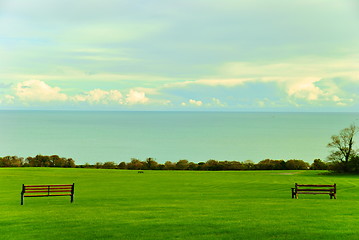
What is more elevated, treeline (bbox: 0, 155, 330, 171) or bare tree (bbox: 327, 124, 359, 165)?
bare tree (bbox: 327, 124, 359, 165)

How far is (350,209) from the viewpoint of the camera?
20.5m

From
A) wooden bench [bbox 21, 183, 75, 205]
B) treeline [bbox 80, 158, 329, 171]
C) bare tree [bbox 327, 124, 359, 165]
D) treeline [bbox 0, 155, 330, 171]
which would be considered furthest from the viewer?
treeline [bbox 0, 155, 330, 171]

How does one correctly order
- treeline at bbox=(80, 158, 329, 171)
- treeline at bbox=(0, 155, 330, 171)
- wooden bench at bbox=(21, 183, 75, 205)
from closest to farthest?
wooden bench at bbox=(21, 183, 75, 205)
treeline at bbox=(80, 158, 329, 171)
treeline at bbox=(0, 155, 330, 171)

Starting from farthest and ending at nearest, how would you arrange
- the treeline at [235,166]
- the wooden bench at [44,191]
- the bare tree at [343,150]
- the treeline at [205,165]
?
the treeline at [205,165] → the treeline at [235,166] → the bare tree at [343,150] → the wooden bench at [44,191]

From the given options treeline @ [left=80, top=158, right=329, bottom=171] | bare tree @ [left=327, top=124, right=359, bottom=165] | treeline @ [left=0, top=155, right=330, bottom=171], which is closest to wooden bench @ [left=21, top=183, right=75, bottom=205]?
treeline @ [left=80, top=158, right=329, bottom=171]

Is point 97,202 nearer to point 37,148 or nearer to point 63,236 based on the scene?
point 63,236

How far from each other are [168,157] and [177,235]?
120m

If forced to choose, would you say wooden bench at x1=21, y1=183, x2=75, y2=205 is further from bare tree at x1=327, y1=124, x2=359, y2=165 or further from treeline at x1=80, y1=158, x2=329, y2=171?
bare tree at x1=327, y1=124, x2=359, y2=165

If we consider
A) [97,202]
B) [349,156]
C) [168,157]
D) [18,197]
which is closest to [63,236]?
[97,202]

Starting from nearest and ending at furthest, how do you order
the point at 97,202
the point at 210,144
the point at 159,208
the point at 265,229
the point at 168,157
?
the point at 265,229 → the point at 159,208 → the point at 97,202 → the point at 168,157 → the point at 210,144

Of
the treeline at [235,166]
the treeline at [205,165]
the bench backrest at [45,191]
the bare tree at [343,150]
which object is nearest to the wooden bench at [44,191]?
the bench backrest at [45,191]

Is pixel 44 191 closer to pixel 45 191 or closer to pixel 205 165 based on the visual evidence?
pixel 45 191

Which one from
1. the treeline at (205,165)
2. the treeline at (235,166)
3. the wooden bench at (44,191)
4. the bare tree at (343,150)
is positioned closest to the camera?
the wooden bench at (44,191)

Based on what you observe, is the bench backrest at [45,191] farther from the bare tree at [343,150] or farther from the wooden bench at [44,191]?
the bare tree at [343,150]
